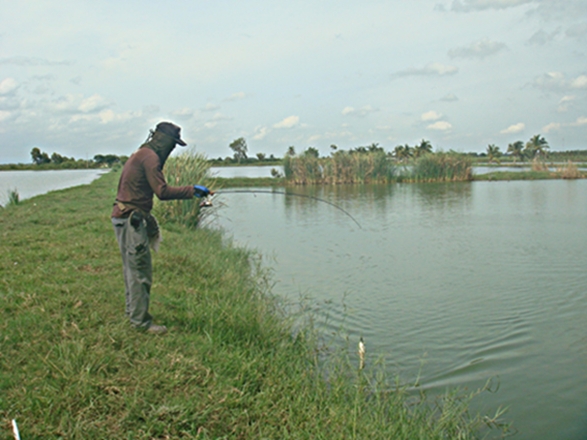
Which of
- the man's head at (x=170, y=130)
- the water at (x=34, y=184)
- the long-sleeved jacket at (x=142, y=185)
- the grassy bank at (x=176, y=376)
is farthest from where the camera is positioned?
the water at (x=34, y=184)

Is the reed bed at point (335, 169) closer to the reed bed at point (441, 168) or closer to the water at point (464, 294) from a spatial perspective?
the reed bed at point (441, 168)

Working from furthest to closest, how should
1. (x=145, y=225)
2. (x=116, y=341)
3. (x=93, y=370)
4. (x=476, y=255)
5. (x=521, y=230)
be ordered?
1. (x=521, y=230)
2. (x=476, y=255)
3. (x=145, y=225)
4. (x=116, y=341)
5. (x=93, y=370)

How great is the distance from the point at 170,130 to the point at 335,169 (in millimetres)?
38296

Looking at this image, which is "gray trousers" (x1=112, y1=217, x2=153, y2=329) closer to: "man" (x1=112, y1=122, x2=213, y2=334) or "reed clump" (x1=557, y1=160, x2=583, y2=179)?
"man" (x1=112, y1=122, x2=213, y2=334)

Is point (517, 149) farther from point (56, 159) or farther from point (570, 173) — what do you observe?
point (56, 159)

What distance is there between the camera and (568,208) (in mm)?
21812

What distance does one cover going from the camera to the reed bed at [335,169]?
43.0m

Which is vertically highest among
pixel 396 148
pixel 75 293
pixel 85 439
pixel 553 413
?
pixel 396 148

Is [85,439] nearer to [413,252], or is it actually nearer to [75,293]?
[75,293]

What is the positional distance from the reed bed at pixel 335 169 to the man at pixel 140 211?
3796 centimetres

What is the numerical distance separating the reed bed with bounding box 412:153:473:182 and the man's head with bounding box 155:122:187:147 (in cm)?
3998

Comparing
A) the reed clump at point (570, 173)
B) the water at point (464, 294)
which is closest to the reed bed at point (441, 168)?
the reed clump at point (570, 173)

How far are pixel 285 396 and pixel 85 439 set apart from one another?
1.58 metres

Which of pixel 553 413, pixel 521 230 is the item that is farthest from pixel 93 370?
pixel 521 230
